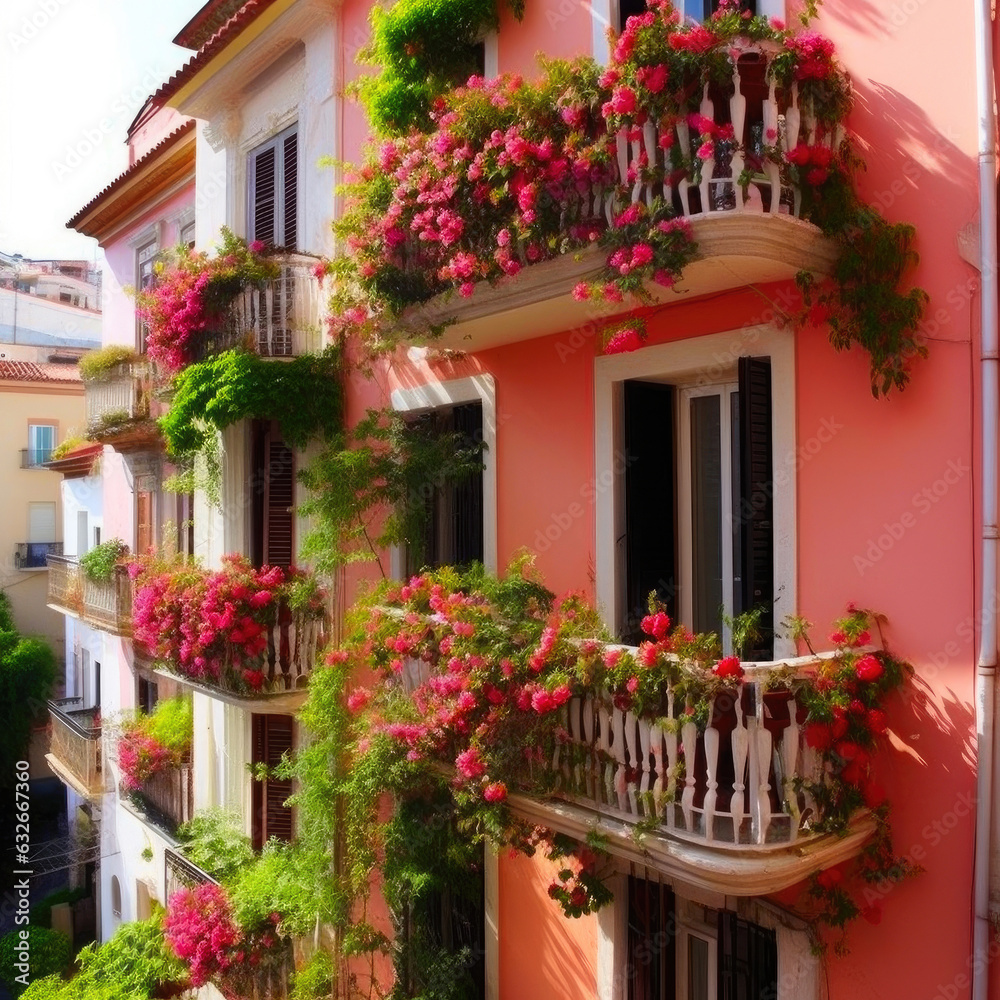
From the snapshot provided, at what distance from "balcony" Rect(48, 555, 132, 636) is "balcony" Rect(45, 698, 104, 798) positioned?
224 cm

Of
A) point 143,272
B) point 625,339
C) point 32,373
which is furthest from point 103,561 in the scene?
point 32,373

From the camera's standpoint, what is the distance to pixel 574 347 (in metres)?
7.48

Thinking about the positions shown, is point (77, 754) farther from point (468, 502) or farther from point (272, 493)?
point (468, 502)

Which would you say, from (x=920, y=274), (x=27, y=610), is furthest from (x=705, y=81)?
(x=27, y=610)

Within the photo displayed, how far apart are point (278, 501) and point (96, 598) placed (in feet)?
20.5

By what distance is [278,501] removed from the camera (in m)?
11.0

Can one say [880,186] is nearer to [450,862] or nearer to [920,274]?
[920,274]

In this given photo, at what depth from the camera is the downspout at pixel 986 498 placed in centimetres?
496

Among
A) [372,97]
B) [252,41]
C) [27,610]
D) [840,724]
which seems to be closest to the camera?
[840,724]

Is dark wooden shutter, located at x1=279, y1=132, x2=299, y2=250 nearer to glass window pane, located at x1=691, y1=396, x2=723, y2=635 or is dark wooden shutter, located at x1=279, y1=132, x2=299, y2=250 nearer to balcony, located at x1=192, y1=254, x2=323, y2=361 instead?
balcony, located at x1=192, y1=254, x2=323, y2=361

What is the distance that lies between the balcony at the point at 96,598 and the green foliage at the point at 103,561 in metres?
0.09

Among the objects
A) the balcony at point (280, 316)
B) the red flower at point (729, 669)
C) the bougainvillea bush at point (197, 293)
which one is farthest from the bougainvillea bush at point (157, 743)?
the red flower at point (729, 669)

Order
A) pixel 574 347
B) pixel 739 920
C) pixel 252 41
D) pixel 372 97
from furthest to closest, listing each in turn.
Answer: pixel 252 41 < pixel 372 97 < pixel 574 347 < pixel 739 920

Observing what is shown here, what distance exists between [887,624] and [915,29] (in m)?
3.44
